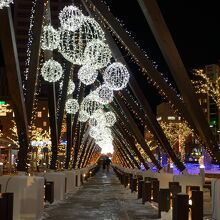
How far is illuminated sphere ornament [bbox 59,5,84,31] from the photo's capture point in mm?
13156

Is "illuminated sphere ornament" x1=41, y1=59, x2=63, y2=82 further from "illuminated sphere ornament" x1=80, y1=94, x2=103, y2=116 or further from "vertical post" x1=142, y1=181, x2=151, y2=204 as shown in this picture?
"illuminated sphere ornament" x1=80, y1=94, x2=103, y2=116

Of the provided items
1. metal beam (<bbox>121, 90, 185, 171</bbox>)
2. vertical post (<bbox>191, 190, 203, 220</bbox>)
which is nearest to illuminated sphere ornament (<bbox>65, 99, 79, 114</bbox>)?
metal beam (<bbox>121, 90, 185, 171</bbox>)

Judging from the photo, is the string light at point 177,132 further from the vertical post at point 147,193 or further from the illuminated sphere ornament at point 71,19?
the illuminated sphere ornament at point 71,19

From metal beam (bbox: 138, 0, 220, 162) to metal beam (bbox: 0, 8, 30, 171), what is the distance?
13.2 feet

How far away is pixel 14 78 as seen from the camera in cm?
1572

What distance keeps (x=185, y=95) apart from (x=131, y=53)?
570 centimetres

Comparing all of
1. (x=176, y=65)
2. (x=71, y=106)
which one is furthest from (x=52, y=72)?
(x=71, y=106)

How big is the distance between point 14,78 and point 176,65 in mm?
5164

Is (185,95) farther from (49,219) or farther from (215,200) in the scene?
(49,219)

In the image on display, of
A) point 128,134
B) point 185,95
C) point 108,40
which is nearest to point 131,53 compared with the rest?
point 108,40

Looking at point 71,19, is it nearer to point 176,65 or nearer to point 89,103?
point 176,65

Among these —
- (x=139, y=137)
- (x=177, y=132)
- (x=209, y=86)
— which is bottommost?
(x=139, y=137)

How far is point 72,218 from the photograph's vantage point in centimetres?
1350

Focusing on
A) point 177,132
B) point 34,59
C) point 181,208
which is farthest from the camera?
point 177,132
